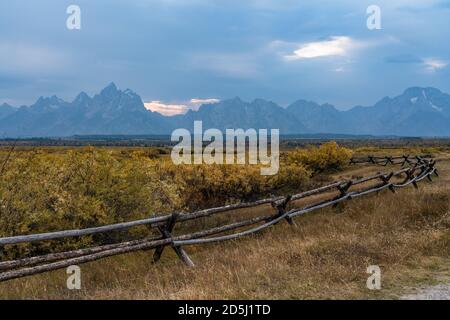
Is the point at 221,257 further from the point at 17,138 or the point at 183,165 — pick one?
the point at 183,165

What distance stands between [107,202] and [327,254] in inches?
272

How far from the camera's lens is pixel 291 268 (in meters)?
6.58

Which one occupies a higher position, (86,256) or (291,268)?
Answer: (86,256)

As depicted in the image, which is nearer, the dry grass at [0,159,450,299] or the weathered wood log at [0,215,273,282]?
the dry grass at [0,159,450,299]

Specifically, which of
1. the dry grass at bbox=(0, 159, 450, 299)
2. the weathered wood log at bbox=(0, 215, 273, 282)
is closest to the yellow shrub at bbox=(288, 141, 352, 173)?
the dry grass at bbox=(0, 159, 450, 299)

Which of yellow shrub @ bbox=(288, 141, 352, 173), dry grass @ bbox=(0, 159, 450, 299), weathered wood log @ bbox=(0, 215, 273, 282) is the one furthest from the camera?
yellow shrub @ bbox=(288, 141, 352, 173)

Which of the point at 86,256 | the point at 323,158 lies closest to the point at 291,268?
the point at 86,256

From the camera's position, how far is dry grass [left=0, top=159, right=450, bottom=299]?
5723 millimetres

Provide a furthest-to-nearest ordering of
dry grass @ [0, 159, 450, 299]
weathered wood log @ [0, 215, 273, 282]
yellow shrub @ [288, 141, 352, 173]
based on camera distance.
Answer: yellow shrub @ [288, 141, 352, 173], weathered wood log @ [0, 215, 273, 282], dry grass @ [0, 159, 450, 299]

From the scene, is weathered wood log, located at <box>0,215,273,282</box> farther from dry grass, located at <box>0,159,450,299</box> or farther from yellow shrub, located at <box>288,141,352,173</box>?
yellow shrub, located at <box>288,141,352,173</box>

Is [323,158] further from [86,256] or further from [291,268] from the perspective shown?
[86,256]

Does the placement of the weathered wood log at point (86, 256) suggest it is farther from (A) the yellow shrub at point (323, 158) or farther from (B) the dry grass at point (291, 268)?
(A) the yellow shrub at point (323, 158)
